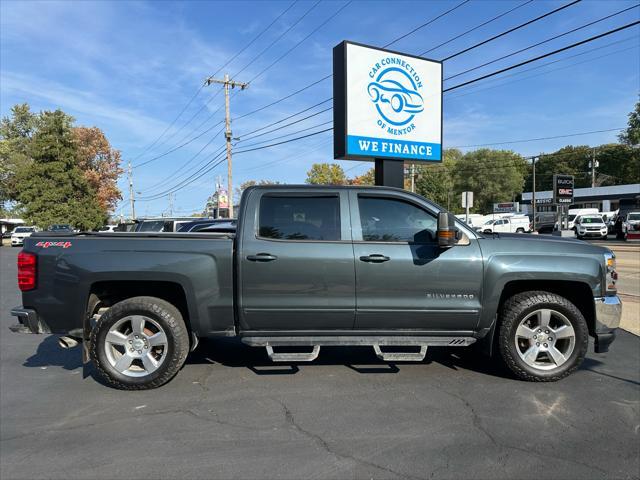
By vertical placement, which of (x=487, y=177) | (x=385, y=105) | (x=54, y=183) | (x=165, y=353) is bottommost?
(x=165, y=353)

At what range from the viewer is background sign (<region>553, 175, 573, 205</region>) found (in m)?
24.7

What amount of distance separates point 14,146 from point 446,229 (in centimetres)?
6002

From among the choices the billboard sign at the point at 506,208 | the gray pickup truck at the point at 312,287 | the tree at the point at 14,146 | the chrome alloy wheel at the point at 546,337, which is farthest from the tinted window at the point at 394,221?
the billboard sign at the point at 506,208

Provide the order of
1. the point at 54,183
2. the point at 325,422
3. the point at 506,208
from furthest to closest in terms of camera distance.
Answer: the point at 506,208 → the point at 54,183 → the point at 325,422

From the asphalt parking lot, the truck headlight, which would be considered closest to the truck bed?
the asphalt parking lot

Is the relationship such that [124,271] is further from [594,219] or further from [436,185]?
[436,185]

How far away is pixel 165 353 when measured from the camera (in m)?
4.34

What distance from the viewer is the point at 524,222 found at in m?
44.1

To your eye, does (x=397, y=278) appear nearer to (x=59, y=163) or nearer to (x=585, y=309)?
(x=585, y=309)

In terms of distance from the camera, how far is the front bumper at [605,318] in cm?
446

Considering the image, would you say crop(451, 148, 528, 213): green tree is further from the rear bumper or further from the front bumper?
the rear bumper

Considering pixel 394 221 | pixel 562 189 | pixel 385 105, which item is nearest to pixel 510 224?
pixel 562 189

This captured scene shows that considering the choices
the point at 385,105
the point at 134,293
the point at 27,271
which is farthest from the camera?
the point at 385,105

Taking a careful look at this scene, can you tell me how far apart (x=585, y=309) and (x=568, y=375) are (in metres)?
0.69
